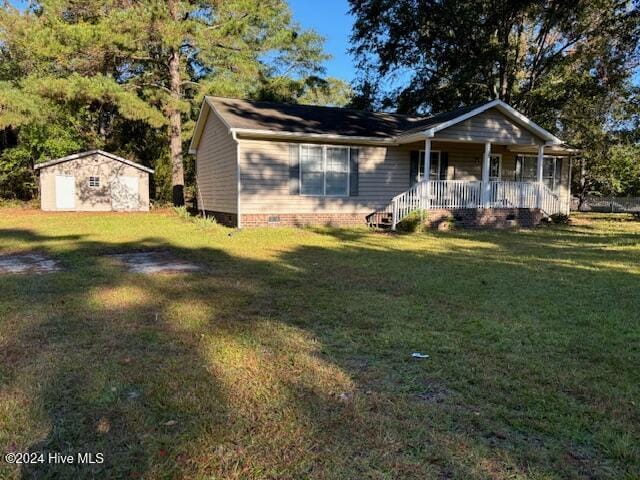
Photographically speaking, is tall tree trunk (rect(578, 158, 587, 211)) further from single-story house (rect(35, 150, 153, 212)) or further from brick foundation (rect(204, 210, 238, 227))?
single-story house (rect(35, 150, 153, 212))

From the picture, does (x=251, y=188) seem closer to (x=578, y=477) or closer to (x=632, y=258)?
(x=632, y=258)

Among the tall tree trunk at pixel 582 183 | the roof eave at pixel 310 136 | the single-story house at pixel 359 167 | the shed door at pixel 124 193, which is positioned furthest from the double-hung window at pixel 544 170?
the shed door at pixel 124 193

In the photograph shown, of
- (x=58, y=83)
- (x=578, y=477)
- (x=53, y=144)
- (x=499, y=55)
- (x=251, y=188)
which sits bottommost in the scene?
(x=578, y=477)

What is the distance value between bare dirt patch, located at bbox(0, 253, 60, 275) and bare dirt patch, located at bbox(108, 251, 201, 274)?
103cm


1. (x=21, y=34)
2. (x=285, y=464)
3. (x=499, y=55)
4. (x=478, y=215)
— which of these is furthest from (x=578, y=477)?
(x=21, y=34)

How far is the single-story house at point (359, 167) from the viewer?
13805 mm

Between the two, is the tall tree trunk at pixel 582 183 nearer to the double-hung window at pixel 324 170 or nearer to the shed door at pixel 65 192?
the double-hung window at pixel 324 170

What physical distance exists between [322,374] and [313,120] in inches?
516

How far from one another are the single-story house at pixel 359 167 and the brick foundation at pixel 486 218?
0.03 m

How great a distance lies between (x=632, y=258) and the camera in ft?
28.9

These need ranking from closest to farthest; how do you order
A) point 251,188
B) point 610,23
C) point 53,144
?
point 251,188 < point 610,23 < point 53,144

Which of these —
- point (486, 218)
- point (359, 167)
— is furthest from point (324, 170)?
point (486, 218)

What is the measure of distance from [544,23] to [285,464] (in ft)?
77.4

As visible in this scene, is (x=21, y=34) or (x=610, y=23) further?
(x=21, y=34)
